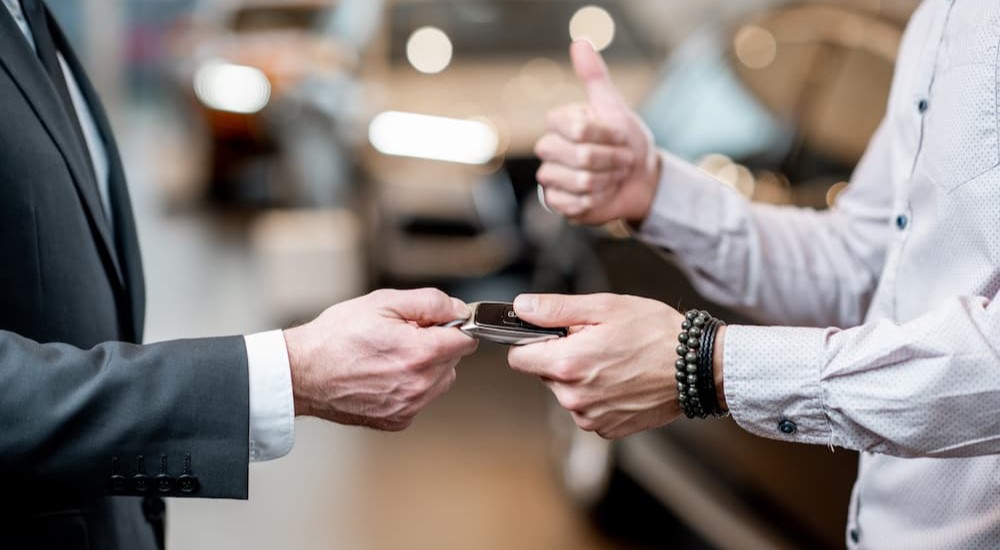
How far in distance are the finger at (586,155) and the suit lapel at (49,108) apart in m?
0.81

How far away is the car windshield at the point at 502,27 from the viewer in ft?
23.4

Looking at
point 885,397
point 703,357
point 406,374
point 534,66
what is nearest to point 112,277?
point 406,374

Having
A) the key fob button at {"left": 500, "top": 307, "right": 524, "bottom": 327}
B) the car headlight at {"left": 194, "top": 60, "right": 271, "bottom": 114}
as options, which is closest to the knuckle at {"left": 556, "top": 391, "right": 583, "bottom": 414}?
the key fob button at {"left": 500, "top": 307, "right": 524, "bottom": 327}

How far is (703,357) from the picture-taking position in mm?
1726

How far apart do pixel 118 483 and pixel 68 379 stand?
16cm

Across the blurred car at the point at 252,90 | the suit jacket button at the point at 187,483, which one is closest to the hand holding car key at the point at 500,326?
the suit jacket button at the point at 187,483

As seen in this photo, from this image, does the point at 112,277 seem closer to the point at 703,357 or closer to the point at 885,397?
the point at 703,357

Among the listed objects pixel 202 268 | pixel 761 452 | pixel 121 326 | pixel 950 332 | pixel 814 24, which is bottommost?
pixel 202 268

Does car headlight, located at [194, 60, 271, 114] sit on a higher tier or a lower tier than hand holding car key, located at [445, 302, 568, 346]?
lower

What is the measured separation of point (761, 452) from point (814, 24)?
162 cm

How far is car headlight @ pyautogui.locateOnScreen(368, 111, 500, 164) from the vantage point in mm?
6246

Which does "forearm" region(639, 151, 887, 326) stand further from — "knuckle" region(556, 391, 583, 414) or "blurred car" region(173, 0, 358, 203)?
"blurred car" region(173, 0, 358, 203)

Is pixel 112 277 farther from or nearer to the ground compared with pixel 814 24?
nearer to the ground

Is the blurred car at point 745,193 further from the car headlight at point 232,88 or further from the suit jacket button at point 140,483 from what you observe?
the car headlight at point 232,88
